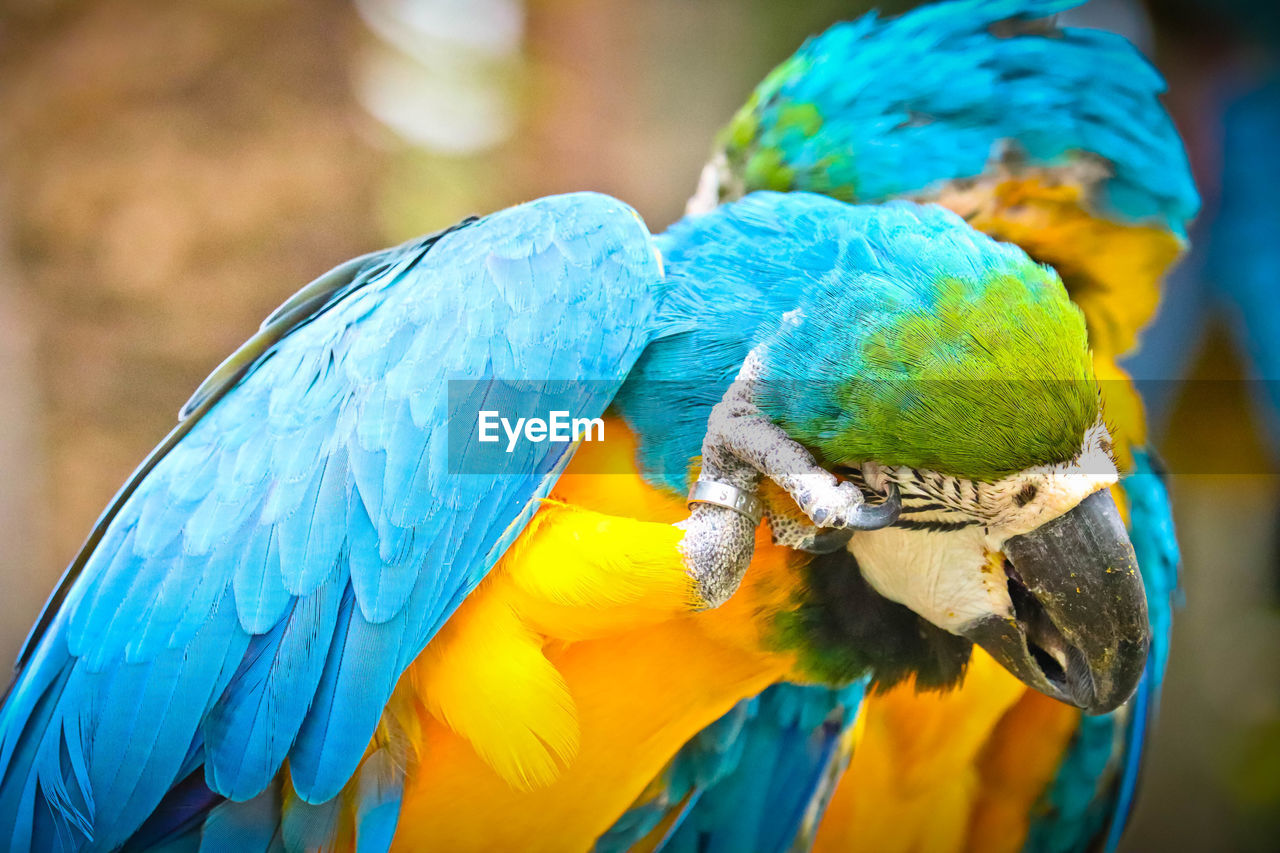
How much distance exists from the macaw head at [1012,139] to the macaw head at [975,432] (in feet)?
0.76

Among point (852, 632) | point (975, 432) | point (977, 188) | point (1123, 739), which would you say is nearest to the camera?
point (975, 432)

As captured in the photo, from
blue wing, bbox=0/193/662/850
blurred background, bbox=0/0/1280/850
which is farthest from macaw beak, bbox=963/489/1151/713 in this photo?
blurred background, bbox=0/0/1280/850

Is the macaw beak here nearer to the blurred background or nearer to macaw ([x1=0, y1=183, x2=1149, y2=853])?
macaw ([x1=0, y1=183, x2=1149, y2=853])

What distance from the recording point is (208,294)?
0.81 meters

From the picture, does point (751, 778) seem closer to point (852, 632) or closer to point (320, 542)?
point (852, 632)

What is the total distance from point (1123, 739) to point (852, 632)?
0.50 metres

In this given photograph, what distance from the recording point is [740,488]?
574 mm

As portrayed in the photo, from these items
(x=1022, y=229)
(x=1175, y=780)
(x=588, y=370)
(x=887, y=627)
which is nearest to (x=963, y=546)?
(x=887, y=627)

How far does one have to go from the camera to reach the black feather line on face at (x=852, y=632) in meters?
0.62

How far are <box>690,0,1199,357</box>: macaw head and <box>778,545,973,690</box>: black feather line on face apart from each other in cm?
38

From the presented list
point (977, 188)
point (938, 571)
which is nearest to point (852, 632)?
point (938, 571)

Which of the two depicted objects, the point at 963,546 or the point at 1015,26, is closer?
the point at 963,546

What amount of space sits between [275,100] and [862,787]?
95 cm

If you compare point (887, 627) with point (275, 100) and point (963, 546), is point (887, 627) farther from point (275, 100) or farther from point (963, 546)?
point (275, 100)
